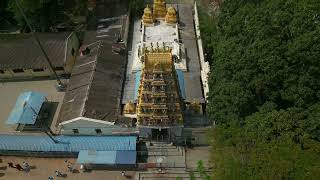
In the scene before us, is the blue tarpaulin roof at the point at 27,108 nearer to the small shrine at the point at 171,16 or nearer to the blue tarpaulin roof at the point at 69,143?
the blue tarpaulin roof at the point at 69,143

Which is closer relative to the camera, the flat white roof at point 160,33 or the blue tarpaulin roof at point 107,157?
the blue tarpaulin roof at point 107,157

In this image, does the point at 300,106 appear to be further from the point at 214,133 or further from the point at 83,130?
the point at 83,130

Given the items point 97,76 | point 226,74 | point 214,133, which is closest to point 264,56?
point 226,74

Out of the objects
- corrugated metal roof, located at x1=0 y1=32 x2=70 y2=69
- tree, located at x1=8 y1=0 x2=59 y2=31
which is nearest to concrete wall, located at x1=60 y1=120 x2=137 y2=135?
corrugated metal roof, located at x1=0 y1=32 x2=70 y2=69

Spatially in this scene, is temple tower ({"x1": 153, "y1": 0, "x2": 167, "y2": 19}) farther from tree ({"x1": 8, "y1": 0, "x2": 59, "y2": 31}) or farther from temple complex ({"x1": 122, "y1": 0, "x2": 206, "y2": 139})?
tree ({"x1": 8, "y1": 0, "x2": 59, "y2": 31})

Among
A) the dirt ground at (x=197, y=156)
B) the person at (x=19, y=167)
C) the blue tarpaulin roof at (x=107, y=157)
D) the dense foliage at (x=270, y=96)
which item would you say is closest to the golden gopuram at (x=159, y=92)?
the blue tarpaulin roof at (x=107, y=157)

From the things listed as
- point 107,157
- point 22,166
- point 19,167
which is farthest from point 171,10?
point 19,167

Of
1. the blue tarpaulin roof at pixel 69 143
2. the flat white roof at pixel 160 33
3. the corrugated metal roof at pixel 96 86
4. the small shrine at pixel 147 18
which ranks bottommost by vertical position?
the blue tarpaulin roof at pixel 69 143
